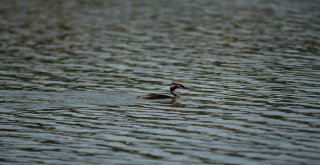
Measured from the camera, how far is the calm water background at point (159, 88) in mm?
16328

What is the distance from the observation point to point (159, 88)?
84.8 ft

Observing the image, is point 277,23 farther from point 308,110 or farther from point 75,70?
point 308,110

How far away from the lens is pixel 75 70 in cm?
2980

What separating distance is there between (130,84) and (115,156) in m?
10.9

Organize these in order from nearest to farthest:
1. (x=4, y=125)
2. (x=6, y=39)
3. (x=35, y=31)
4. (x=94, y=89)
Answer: (x=4, y=125) < (x=94, y=89) < (x=6, y=39) < (x=35, y=31)

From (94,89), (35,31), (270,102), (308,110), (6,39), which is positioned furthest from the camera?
(35,31)

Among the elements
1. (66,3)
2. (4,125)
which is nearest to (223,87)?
(4,125)

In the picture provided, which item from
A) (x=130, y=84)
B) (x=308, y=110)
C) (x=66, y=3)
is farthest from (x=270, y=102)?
(x=66, y=3)

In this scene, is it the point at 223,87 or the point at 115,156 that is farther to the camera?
the point at 223,87

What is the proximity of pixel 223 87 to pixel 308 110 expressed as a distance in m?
5.27

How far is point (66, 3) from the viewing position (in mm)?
60094

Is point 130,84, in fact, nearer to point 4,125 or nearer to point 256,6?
point 4,125

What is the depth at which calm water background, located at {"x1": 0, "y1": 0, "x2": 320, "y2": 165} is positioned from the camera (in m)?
16.3

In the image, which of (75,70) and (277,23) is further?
(277,23)
